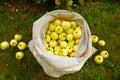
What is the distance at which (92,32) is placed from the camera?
516 centimetres

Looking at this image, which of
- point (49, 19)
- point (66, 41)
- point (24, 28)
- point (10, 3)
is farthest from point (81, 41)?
point (10, 3)

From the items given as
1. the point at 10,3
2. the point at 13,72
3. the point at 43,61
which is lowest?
the point at 13,72

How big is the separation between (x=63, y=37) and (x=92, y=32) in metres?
0.65

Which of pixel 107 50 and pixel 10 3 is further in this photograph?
pixel 10 3

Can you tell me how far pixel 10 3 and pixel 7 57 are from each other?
1.19 meters

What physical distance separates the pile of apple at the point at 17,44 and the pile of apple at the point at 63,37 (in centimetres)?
44

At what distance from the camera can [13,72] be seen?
4781mm

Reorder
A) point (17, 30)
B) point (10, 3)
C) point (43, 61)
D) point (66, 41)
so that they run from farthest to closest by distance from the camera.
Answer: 1. point (10, 3)
2. point (17, 30)
3. point (66, 41)
4. point (43, 61)

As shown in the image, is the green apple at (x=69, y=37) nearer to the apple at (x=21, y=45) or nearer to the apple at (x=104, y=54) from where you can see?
the apple at (x=104, y=54)

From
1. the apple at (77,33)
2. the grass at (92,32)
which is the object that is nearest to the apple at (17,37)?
the grass at (92,32)

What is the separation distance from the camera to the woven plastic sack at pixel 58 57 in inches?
171

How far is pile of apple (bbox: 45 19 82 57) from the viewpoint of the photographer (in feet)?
15.3

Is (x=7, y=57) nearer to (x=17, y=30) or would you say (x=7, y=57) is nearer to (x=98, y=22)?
(x=17, y=30)

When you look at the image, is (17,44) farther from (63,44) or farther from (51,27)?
(63,44)
